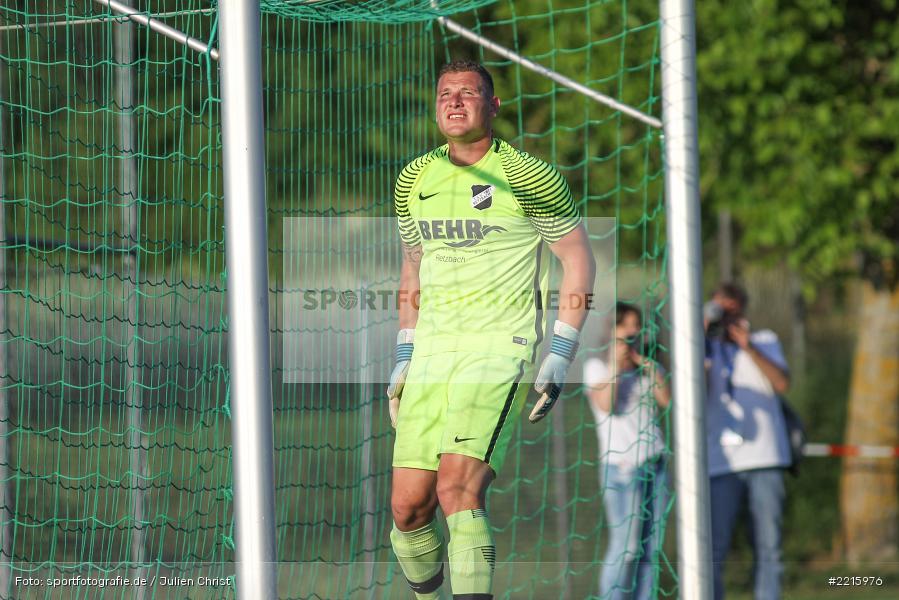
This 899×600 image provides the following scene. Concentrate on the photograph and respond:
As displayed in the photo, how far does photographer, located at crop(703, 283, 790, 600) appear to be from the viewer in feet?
21.1

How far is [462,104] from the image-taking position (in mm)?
3926

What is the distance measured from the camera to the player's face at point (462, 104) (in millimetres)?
3906

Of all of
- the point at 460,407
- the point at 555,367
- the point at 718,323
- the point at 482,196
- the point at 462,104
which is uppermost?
the point at 462,104

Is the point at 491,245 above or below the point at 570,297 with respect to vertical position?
above

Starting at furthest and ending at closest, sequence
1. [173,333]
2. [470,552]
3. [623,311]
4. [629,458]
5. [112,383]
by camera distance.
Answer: [629,458] < [623,311] < [112,383] < [173,333] < [470,552]

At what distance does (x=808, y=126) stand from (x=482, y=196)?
17.1 feet

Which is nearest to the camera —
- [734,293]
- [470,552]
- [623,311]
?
[470,552]

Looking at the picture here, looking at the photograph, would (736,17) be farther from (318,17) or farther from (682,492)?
(682,492)

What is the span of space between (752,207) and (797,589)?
2.82 m

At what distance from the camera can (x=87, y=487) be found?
5523 mm

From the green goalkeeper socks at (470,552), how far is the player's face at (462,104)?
1261 mm

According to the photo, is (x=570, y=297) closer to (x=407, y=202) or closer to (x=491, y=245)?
(x=491, y=245)

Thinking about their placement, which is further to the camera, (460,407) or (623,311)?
(623,311)

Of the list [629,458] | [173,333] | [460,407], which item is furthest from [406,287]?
[629,458]
